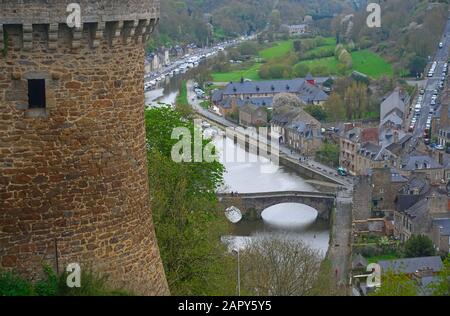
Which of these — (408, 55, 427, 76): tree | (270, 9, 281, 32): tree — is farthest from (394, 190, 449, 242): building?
(270, 9, 281, 32): tree

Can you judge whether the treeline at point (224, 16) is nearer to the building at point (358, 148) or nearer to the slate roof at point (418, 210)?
the building at point (358, 148)

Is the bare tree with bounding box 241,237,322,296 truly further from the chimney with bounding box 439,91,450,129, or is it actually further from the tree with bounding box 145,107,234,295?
the chimney with bounding box 439,91,450,129

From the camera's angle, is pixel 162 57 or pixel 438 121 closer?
pixel 438 121

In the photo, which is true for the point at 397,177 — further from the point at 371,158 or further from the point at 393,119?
the point at 393,119

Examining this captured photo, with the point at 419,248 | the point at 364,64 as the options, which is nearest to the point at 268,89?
the point at 364,64

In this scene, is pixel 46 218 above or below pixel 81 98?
below
